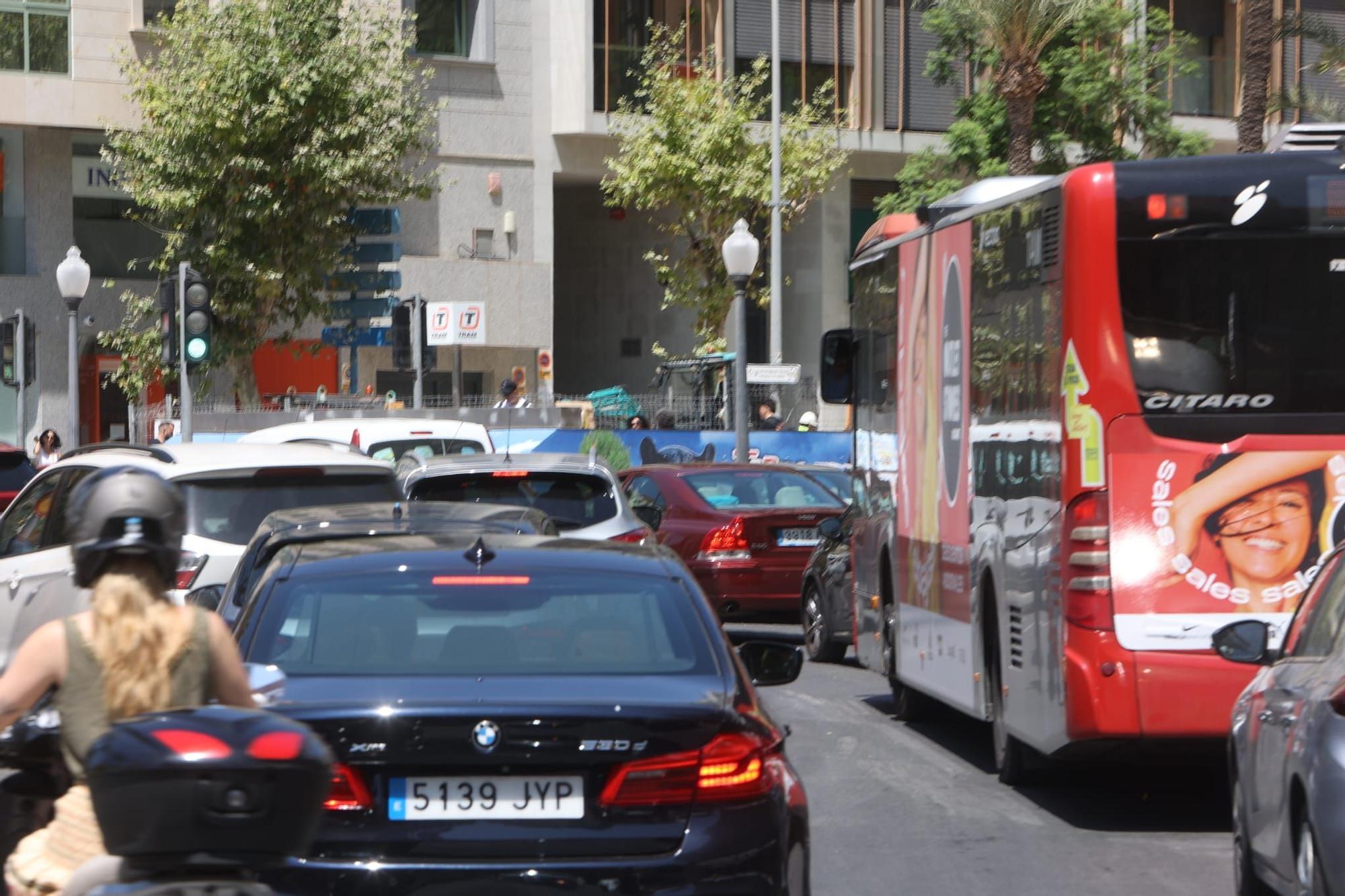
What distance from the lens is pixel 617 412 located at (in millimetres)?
38312

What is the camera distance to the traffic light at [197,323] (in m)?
22.2

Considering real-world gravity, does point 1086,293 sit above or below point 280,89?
below

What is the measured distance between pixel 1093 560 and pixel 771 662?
3.00 meters

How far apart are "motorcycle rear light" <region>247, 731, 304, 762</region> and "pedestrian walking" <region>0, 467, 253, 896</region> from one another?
57 cm

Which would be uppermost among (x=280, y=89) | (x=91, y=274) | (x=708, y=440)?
(x=280, y=89)

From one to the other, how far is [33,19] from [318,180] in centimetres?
691

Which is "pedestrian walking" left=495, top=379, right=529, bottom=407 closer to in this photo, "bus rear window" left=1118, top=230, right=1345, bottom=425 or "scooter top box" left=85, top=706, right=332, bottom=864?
"bus rear window" left=1118, top=230, right=1345, bottom=425

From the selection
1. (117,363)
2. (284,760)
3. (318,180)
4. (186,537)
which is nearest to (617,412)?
(318,180)

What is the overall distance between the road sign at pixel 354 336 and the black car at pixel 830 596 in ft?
53.5

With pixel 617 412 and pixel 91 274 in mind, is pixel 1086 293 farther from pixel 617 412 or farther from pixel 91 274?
pixel 91 274

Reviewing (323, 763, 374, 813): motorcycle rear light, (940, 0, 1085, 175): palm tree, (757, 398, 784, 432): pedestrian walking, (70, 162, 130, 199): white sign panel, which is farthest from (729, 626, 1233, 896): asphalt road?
(70, 162, 130, 199): white sign panel

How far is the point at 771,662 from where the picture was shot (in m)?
7.00

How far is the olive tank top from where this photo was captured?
4227mm

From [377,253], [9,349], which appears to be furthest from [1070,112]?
[9,349]
